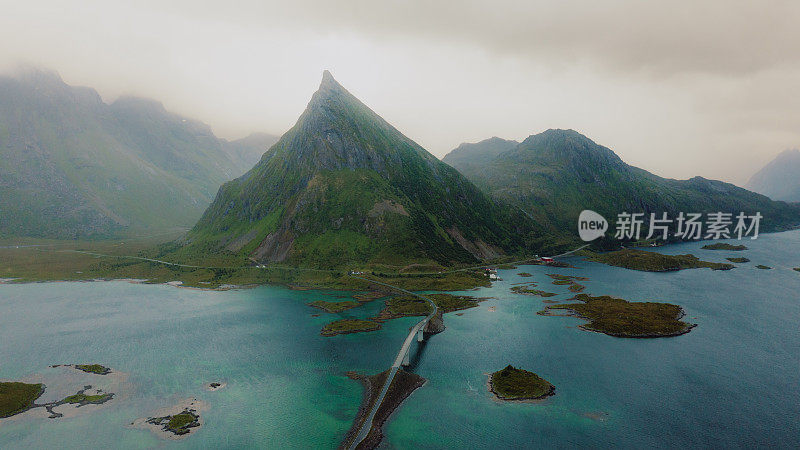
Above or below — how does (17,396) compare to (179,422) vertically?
below

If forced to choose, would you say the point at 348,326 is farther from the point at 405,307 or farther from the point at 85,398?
the point at 85,398

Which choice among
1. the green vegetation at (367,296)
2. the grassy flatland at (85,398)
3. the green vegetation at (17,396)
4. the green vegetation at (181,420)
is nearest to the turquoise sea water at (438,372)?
the green vegetation at (181,420)

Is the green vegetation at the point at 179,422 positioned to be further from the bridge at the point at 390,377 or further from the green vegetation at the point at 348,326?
the green vegetation at the point at 348,326

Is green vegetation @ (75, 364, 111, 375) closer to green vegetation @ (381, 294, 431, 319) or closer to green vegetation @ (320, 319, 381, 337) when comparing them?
green vegetation @ (320, 319, 381, 337)

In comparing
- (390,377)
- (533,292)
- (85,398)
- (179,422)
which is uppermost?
(533,292)

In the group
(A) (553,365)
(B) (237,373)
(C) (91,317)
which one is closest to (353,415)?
(B) (237,373)

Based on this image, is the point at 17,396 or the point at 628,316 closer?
the point at 17,396

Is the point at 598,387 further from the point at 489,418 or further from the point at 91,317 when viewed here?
the point at 91,317

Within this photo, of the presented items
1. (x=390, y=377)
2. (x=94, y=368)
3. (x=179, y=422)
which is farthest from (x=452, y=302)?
(x=94, y=368)
